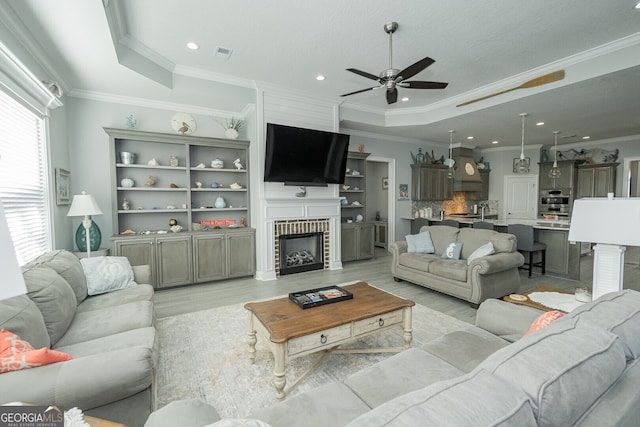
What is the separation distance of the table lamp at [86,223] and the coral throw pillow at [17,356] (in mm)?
2515

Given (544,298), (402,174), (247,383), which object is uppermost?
(402,174)

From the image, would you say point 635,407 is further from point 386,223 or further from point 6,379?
point 386,223

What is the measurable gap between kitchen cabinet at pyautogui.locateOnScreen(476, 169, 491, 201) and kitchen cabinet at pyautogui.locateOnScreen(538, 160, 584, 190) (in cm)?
130

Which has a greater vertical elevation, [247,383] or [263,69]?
[263,69]

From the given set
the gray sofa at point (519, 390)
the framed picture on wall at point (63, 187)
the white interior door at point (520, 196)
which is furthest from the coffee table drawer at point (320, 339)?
the white interior door at point (520, 196)

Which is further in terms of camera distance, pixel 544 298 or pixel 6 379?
pixel 544 298

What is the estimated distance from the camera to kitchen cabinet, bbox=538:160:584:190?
7.41 meters

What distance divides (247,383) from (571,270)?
17.1 ft

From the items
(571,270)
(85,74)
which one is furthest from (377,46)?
(571,270)

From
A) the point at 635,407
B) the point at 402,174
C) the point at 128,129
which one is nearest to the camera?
the point at 635,407

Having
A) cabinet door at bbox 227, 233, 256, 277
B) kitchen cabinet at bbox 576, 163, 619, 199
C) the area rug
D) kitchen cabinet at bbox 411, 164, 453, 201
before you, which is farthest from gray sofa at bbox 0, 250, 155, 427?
kitchen cabinet at bbox 576, 163, 619, 199

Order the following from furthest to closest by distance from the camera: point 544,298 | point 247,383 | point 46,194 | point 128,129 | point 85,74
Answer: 1. point 128,129
2. point 85,74
3. point 46,194
4. point 544,298
5. point 247,383

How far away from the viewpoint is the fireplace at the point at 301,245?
16.0 ft

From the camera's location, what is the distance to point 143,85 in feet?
12.4
